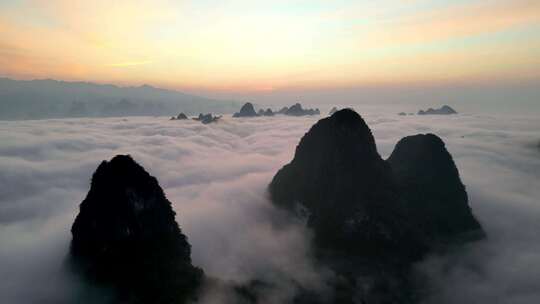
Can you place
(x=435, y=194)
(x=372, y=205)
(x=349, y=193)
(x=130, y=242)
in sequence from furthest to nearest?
(x=435, y=194) → (x=349, y=193) → (x=372, y=205) → (x=130, y=242)

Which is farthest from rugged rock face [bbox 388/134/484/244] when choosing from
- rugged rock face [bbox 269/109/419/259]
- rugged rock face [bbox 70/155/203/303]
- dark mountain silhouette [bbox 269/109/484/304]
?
rugged rock face [bbox 70/155/203/303]

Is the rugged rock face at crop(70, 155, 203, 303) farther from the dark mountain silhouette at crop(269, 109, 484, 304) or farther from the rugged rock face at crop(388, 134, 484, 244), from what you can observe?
the rugged rock face at crop(388, 134, 484, 244)

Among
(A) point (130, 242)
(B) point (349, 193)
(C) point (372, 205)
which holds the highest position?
(B) point (349, 193)

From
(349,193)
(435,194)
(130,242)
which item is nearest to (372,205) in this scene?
(349,193)

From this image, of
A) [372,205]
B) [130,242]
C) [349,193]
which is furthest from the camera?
[349,193]

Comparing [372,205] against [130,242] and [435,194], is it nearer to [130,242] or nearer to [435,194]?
[435,194]

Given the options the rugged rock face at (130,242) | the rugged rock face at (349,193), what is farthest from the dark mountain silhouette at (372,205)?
the rugged rock face at (130,242)

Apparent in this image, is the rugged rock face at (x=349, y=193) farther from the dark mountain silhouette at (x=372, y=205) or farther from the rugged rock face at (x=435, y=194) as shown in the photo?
the rugged rock face at (x=435, y=194)

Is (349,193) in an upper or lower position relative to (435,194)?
upper
